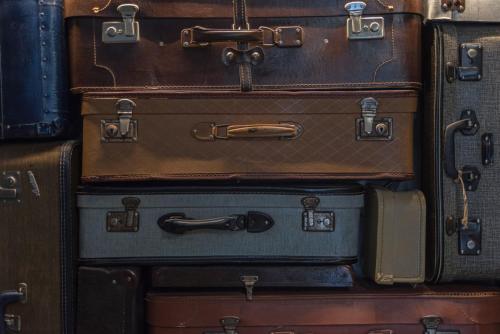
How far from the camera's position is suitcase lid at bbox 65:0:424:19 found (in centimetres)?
154

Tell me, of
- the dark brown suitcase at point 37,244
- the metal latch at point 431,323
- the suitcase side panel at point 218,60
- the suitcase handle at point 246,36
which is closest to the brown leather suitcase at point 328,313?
the metal latch at point 431,323

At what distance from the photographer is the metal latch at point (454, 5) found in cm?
157

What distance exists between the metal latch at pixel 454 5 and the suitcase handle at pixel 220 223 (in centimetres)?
72

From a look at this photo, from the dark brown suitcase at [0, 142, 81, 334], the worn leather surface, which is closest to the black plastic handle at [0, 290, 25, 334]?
the dark brown suitcase at [0, 142, 81, 334]

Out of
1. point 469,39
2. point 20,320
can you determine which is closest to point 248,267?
point 20,320

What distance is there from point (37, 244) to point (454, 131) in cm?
112

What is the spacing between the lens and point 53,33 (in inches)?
61.5

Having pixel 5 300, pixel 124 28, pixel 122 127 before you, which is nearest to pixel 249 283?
pixel 122 127

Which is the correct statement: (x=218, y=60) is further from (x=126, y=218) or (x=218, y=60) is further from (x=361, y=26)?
(x=126, y=218)

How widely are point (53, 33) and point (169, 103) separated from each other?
353 mm

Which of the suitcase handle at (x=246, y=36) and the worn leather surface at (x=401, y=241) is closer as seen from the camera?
the suitcase handle at (x=246, y=36)

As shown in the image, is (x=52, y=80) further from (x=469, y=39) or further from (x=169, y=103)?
(x=469, y=39)

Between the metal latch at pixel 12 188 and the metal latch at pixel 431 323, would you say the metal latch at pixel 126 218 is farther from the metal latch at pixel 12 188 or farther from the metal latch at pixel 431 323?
the metal latch at pixel 431 323

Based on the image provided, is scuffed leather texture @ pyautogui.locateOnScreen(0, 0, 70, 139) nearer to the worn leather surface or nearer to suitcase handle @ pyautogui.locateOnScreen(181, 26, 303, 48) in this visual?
suitcase handle @ pyautogui.locateOnScreen(181, 26, 303, 48)
